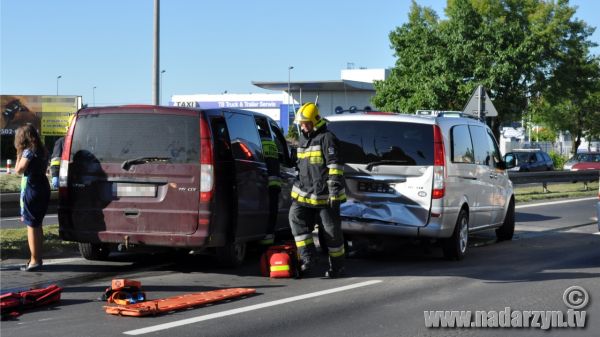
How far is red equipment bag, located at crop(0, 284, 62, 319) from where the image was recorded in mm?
7004

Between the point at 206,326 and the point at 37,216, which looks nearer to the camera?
the point at 206,326

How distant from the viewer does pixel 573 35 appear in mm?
44812

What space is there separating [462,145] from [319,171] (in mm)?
2867

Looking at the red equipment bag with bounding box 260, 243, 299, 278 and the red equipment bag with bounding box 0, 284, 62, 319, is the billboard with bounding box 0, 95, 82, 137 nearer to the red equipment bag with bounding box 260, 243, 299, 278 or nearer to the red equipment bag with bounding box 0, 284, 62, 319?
the red equipment bag with bounding box 260, 243, 299, 278

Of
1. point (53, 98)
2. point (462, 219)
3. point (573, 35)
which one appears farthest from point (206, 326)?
point (53, 98)

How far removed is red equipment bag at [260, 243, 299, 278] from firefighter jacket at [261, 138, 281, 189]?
3.18 ft

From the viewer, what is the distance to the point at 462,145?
11266mm

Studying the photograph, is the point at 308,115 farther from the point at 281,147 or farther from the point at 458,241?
the point at 458,241

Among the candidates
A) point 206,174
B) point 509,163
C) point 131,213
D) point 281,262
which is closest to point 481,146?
point 509,163

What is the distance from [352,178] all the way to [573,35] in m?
37.6

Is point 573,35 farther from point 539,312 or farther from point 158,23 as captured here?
point 539,312

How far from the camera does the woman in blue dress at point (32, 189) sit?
30.5 feet

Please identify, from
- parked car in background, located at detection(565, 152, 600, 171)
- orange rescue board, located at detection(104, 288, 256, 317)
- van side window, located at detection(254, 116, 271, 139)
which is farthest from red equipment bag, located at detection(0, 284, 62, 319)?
parked car in background, located at detection(565, 152, 600, 171)

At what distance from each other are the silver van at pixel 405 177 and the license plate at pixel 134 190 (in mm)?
2776
